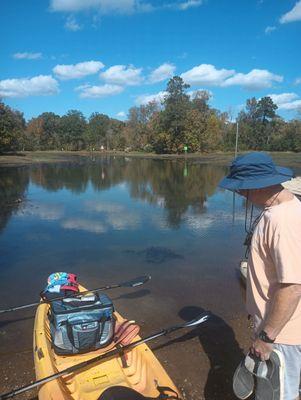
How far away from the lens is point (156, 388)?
336 cm

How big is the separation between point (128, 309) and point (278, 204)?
4.40 meters

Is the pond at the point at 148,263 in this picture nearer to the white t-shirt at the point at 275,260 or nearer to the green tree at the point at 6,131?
the white t-shirt at the point at 275,260

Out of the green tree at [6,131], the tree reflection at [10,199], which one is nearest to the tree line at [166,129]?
the green tree at [6,131]

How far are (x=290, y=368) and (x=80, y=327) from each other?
225 centimetres

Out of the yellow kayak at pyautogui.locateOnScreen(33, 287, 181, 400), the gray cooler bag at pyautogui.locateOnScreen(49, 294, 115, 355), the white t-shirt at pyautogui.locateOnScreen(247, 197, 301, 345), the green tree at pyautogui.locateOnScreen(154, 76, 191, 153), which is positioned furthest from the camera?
the green tree at pyautogui.locateOnScreen(154, 76, 191, 153)

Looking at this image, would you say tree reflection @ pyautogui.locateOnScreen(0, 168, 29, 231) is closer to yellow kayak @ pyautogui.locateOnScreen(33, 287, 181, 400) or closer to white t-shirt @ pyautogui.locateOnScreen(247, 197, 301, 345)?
yellow kayak @ pyautogui.locateOnScreen(33, 287, 181, 400)

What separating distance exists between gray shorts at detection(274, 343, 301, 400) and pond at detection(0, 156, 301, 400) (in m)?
1.73

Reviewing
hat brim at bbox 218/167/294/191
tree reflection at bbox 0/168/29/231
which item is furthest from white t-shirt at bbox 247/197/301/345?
tree reflection at bbox 0/168/29/231

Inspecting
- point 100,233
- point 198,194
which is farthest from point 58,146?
point 100,233

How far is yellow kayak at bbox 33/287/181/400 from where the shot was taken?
11.1ft

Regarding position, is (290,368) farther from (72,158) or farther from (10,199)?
(72,158)

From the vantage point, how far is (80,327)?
385 centimetres

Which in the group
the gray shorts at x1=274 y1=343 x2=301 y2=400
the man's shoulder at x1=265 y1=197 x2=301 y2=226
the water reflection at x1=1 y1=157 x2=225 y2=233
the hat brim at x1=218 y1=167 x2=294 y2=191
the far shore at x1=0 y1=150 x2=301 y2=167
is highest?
the hat brim at x1=218 y1=167 x2=294 y2=191

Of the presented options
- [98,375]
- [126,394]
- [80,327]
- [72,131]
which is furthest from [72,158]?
[126,394]
